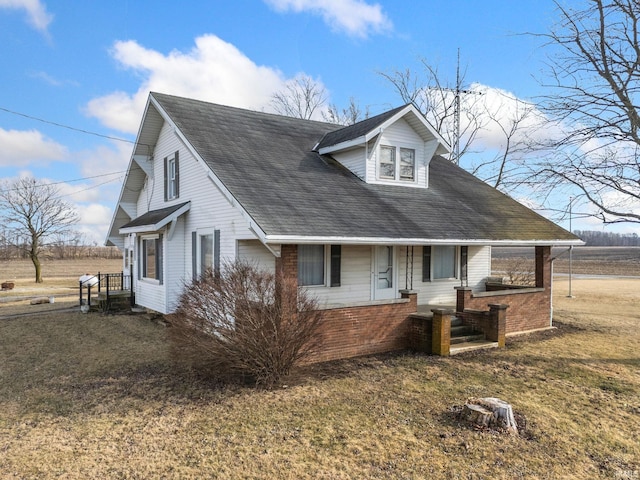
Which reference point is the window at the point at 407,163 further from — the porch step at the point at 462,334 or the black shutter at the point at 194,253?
the black shutter at the point at 194,253

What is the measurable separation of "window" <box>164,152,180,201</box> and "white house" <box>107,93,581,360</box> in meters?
0.04

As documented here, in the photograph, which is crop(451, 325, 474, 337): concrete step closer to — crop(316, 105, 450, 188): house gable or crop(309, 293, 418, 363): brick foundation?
crop(309, 293, 418, 363): brick foundation

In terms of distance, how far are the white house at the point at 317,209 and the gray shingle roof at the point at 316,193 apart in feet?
0.17

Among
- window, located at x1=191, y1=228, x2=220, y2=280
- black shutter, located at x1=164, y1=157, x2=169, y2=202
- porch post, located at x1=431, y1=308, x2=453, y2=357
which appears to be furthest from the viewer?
black shutter, located at x1=164, y1=157, x2=169, y2=202

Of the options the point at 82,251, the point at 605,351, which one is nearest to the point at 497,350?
the point at 605,351

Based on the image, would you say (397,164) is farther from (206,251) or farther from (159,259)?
(159,259)

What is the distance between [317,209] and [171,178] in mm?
6100

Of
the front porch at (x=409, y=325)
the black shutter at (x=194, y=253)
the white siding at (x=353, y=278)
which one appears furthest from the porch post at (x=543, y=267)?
the black shutter at (x=194, y=253)

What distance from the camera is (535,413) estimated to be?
6.32 metres

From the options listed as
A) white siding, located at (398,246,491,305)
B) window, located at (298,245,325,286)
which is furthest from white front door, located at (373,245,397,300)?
window, located at (298,245,325,286)

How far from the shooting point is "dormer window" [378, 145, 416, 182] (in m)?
13.5

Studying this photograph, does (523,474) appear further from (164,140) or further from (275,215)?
(164,140)

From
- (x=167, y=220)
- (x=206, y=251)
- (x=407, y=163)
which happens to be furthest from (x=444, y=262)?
(x=167, y=220)

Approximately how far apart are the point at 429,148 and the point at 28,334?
41.9 ft
